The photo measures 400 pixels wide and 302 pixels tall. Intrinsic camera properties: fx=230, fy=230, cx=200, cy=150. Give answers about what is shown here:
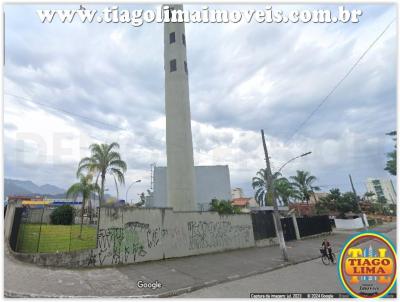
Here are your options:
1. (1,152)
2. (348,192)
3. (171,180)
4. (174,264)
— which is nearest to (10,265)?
(1,152)

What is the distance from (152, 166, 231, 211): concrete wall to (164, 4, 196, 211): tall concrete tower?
1820cm

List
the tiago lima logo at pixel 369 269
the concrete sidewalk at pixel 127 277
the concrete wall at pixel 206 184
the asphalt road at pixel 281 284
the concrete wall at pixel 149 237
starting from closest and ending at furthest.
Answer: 1. the tiago lima logo at pixel 369 269
2. the concrete sidewalk at pixel 127 277
3. the asphalt road at pixel 281 284
4. the concrete wall at pixel 149 237
5. the concrete wall at pixel 206 184

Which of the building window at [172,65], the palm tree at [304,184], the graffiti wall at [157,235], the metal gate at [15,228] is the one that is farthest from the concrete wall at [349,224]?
the metal gate at [15,228]

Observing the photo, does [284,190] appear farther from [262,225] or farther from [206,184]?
[262,225]

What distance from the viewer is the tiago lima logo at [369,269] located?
5.96 metres

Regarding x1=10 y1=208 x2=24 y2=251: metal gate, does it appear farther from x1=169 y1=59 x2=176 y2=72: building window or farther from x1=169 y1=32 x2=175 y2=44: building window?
x1=169 y1=32 x2=175 y2=44: building window

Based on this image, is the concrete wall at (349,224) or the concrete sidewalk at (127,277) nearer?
the concrete sidewalk at (127,277)

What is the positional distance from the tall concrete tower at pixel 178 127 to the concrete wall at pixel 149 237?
569 cm

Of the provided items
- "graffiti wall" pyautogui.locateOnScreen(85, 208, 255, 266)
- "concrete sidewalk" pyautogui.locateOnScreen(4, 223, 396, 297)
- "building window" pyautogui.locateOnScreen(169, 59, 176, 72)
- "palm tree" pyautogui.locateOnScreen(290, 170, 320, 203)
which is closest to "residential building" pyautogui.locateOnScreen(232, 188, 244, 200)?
"palm tree" pyautogui.locateOnScreen(290, 170, 320, 203)

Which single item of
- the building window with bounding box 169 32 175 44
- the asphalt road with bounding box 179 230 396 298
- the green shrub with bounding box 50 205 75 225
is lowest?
the asphalt road with bounding box 179 230 396 298

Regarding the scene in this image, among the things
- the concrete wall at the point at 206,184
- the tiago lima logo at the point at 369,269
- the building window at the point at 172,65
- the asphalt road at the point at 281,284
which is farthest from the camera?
the concrete wall at the point at 206,184

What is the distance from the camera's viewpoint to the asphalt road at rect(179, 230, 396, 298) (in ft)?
25.9

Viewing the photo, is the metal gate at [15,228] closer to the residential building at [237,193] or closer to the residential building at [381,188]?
the residential building at [237,193]

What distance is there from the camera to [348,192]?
3778 centimetres
